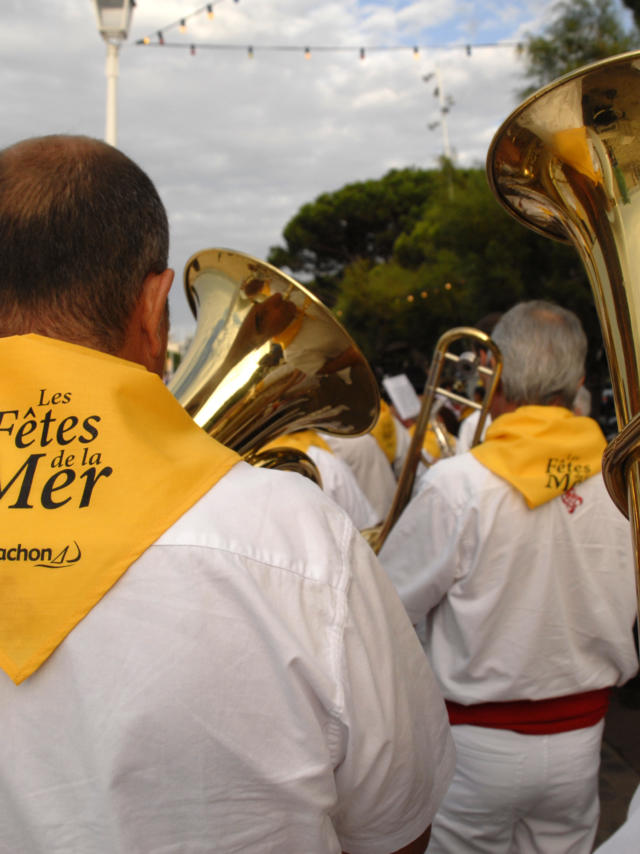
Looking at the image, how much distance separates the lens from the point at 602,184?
1.03 meters

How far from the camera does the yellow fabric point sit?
5.01 meters

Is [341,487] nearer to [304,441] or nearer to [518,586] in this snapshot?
[304,441]

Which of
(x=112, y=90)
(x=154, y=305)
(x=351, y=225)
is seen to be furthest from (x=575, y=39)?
(x=351, y=225)

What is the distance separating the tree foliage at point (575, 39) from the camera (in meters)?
9.46

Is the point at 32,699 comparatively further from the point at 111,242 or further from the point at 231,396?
the point at 231,396

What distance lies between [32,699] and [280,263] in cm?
3785

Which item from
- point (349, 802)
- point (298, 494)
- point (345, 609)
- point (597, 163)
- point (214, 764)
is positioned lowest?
point (349, 802)

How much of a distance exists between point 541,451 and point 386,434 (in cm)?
311

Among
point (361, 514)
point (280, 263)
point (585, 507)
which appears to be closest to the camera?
point (585, 507)

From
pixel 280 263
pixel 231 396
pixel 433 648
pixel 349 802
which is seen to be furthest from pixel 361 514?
pixel 280 263

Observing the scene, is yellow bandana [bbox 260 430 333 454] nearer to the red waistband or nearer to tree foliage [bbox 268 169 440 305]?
the red waistband

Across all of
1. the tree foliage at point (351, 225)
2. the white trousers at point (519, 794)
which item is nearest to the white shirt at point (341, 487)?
the white trousers at point (519, 794)

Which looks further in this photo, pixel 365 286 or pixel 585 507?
pixel 365 286

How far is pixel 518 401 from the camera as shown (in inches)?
87.9
